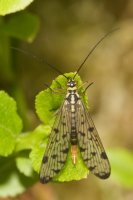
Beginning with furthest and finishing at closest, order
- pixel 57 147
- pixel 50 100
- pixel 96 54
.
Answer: pixel 96 54 < pixel 57 147 < pixel 50 100

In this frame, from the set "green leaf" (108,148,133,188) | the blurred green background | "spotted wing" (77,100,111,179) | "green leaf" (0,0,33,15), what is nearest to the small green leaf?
"spotted wing" (77,100,111,179)

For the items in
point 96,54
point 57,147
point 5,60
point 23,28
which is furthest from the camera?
point 96,54

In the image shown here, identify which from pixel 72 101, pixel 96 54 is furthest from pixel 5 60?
pixel 96 54

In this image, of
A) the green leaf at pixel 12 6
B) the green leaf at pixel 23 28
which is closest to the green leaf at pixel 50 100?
the green leaf at pixel 12 6

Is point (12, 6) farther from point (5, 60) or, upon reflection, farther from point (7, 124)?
point (5, 60)

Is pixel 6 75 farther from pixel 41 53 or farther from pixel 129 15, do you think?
pixel 129 15

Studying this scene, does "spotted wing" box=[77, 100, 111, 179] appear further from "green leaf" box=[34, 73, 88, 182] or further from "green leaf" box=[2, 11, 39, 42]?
"green leaf" box=[2, 11, 39, 42]

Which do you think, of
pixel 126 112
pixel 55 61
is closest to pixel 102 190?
pixel 126 112
